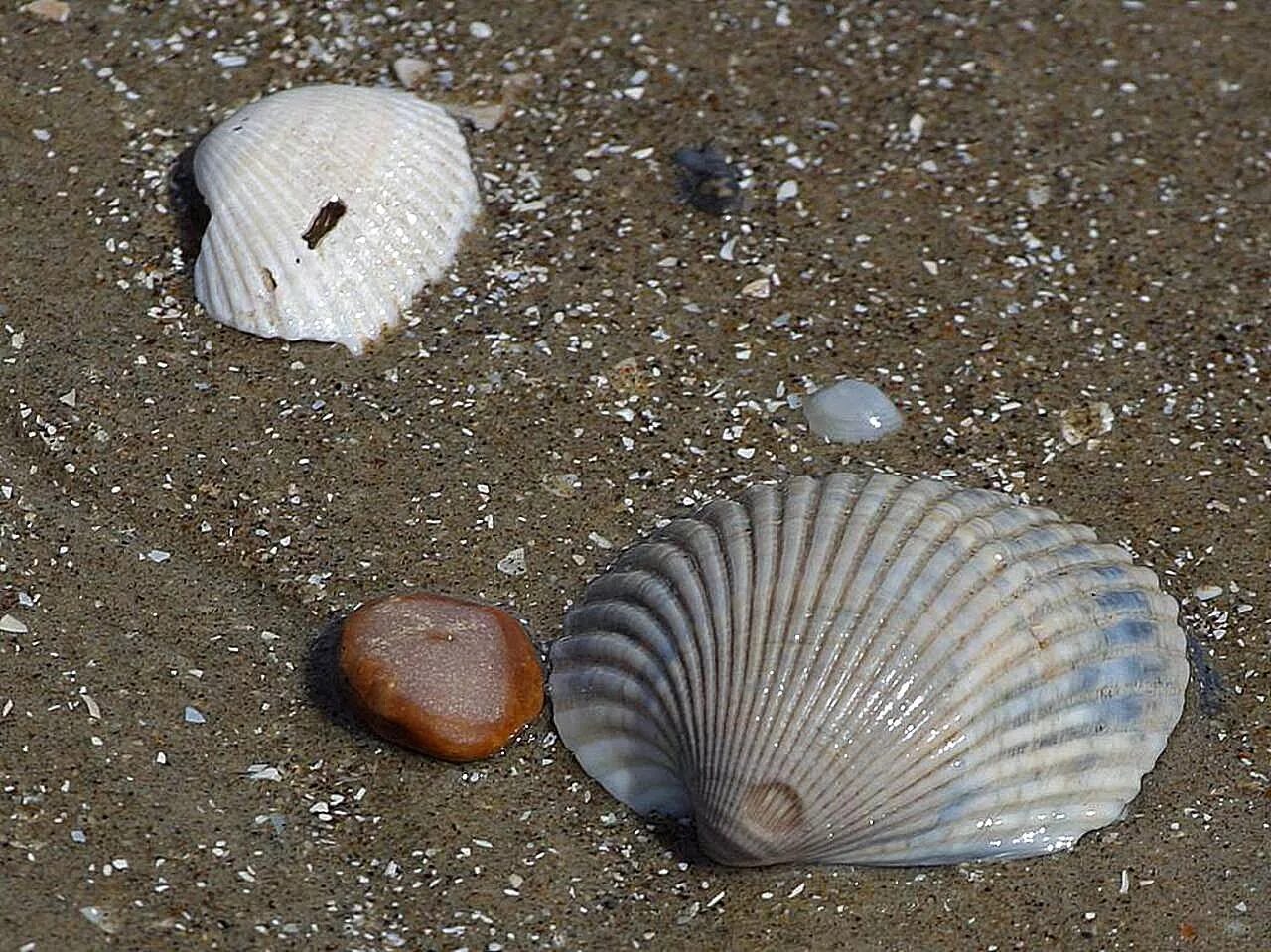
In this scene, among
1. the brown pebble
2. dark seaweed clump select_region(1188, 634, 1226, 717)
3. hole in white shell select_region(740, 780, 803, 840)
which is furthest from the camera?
dark seaweed clump select_region(1188, 634, 1226, 717)

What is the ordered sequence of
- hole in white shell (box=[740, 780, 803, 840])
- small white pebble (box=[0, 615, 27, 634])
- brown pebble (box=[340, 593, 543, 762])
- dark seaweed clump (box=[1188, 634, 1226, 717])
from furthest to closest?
dark seaweed clump (box=[1188, 634, 1226, 717]) → small white pebble (box=[0, 615, 27, 634]) → brown pebble (box=[340, 593, 543, 762]) → hole in white shell (box=[740, 780, 803, 840])

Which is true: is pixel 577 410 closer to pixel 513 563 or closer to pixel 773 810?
pixel 513 563

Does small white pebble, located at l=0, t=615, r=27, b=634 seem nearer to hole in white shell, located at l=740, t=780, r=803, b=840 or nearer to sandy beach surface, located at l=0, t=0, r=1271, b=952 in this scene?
sandy beach surface, located at l=0, t=0, r=1271, b=952

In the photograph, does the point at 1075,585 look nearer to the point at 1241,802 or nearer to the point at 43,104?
the point at 1241,802

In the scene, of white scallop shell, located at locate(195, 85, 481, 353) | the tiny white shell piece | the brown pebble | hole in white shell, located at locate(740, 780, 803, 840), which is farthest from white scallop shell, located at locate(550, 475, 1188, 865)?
white scallop shell, located at locate(195, 85, 481, 353)

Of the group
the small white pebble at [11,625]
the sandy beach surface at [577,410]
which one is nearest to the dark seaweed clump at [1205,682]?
the sandy beach surface at [577,410]

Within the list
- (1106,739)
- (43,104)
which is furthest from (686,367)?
(43,104)

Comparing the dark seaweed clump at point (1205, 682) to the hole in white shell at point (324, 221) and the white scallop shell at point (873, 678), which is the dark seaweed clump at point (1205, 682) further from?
the hole in white shell at point (324, 221)
